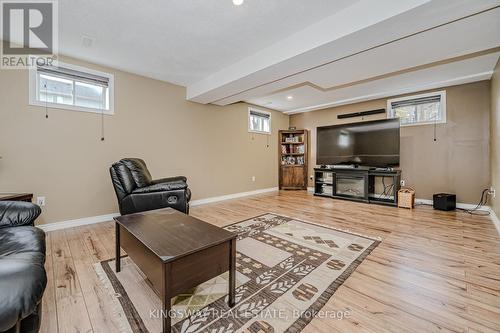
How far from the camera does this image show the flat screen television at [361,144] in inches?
172

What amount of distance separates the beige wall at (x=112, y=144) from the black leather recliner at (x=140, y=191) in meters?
0.95

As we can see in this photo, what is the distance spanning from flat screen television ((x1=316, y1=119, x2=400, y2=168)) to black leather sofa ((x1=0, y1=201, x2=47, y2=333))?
517cm

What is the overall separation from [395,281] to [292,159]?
16.0ft

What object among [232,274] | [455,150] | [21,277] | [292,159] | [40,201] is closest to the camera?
[21,277]

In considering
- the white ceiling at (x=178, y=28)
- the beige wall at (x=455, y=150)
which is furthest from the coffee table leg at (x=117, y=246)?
the beige wall at (x=455, y=150)

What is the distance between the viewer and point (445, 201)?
3766mm

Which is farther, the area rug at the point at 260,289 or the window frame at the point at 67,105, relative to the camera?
the window frame at the point at 67,105

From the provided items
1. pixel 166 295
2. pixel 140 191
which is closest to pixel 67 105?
pixel 140 191

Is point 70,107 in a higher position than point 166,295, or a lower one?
higher

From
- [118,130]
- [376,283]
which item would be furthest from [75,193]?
[376,283]

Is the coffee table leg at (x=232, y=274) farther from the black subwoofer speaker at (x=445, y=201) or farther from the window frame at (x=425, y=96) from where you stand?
the window frame at (x=425, y=96)

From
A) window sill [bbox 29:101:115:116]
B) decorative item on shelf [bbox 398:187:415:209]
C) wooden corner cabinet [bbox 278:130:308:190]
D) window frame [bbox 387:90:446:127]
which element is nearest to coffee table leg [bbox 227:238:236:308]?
window sill [bbox 29:101:115:116]

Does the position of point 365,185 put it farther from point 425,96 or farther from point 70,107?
point 70,107

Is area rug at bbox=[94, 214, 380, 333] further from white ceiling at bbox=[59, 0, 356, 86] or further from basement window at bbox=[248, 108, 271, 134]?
basement window at bbox=[248, 108, 271, 134]
